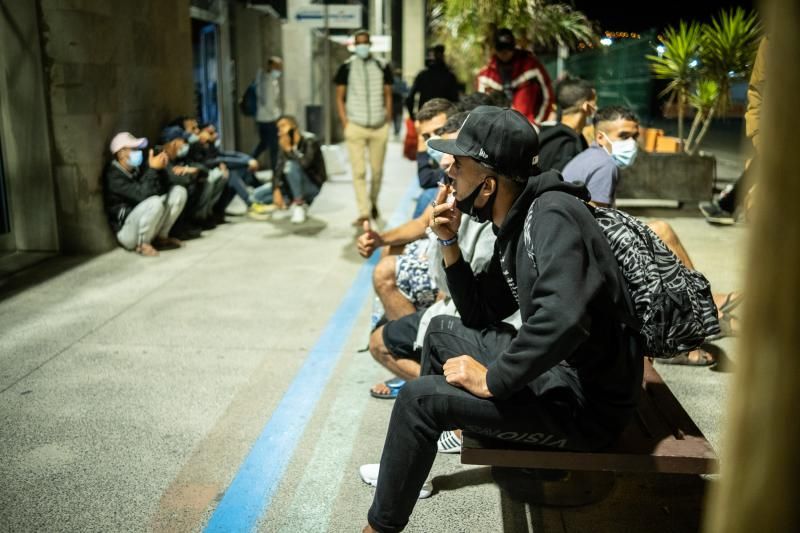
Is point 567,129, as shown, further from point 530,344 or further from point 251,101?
point 251,101

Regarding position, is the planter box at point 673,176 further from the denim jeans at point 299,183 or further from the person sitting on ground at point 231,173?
the person sitting on ground at point 231,173

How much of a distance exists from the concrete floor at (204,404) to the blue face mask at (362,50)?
10.1 ft

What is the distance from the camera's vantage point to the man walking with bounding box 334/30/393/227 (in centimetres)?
924

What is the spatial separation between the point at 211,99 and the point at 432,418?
12131 mm

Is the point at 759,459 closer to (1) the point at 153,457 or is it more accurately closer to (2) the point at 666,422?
(2) the point at 666,422

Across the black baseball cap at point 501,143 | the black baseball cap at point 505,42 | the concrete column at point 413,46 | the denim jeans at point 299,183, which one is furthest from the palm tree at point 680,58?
the concrete column at point 413,46

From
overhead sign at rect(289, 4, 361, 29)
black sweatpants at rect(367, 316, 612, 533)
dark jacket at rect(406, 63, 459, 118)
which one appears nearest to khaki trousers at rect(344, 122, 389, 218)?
dark jacket at rect(406, 63, 459, 118)

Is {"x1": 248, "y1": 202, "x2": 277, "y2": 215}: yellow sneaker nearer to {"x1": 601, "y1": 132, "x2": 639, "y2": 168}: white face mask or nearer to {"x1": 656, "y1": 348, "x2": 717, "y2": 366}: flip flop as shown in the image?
{"x1": 601, "y1": 132, "x2": 639, "y2": 168}: white face mask

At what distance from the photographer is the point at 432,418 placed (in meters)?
2.57

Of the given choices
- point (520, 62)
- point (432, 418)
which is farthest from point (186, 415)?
point (520, 62)

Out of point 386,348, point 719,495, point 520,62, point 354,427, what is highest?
point 520,62

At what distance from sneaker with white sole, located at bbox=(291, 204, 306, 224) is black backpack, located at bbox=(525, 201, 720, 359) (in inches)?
281

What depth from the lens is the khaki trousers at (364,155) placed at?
30.1 feet

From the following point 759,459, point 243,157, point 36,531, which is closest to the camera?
point 759,459
